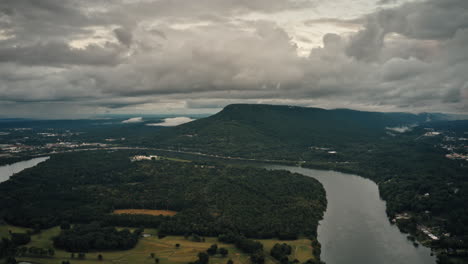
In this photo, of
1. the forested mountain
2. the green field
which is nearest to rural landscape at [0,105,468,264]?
the green field

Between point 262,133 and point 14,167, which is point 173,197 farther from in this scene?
point 262,133

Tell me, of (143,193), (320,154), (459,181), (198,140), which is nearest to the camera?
(143,193)

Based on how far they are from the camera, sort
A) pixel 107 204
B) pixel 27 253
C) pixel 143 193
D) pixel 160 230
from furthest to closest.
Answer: pixel 143 193
pixel 107 204
pixel 160 230
pixel 27 253

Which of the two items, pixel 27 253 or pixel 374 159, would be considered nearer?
pixel 27 253

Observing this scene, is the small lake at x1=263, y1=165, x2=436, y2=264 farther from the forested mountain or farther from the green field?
the green field

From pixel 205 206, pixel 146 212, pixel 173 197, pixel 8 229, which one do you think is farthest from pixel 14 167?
pixel 205 206

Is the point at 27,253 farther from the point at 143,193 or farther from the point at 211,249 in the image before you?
the point at 143,193

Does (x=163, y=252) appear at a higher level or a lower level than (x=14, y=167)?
lower

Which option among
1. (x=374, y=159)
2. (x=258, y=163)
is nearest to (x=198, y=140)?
(x=258, y=163)
